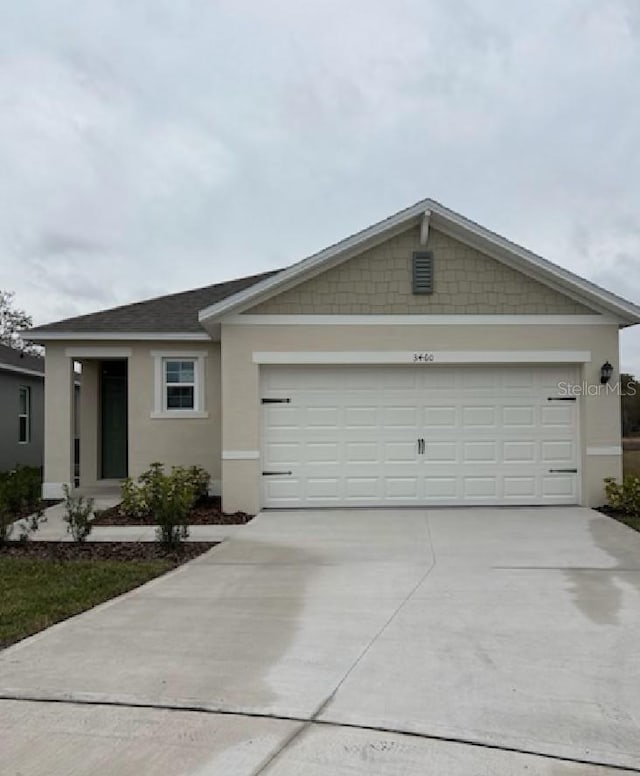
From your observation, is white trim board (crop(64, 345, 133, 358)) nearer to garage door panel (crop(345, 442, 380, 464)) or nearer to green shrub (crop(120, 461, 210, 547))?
green shrub (crop(120, 461, 210, 547))

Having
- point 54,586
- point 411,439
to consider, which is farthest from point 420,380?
point 54,586

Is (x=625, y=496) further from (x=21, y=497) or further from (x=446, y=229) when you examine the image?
(x=21, y=497)

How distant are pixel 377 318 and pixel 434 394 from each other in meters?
1.64

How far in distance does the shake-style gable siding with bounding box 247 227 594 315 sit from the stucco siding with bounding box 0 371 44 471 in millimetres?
11507

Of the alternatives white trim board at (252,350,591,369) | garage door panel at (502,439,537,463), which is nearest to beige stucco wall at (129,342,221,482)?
white trim board at (252,350,591,369)

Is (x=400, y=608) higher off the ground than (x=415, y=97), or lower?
lower

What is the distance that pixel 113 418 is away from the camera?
54.3 feet

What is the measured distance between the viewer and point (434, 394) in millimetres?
12141

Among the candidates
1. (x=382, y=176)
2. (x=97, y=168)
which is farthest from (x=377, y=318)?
(x=97, y=168)

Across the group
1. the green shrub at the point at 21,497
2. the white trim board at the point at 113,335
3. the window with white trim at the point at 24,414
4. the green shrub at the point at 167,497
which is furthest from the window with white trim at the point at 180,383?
the window with white trim at the point at 24,414

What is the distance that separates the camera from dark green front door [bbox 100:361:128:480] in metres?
16.5

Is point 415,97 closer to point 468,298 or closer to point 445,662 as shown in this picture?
point 468,298

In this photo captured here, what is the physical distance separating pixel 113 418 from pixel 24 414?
6.73 m

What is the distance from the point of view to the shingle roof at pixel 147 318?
14547 millimetres
